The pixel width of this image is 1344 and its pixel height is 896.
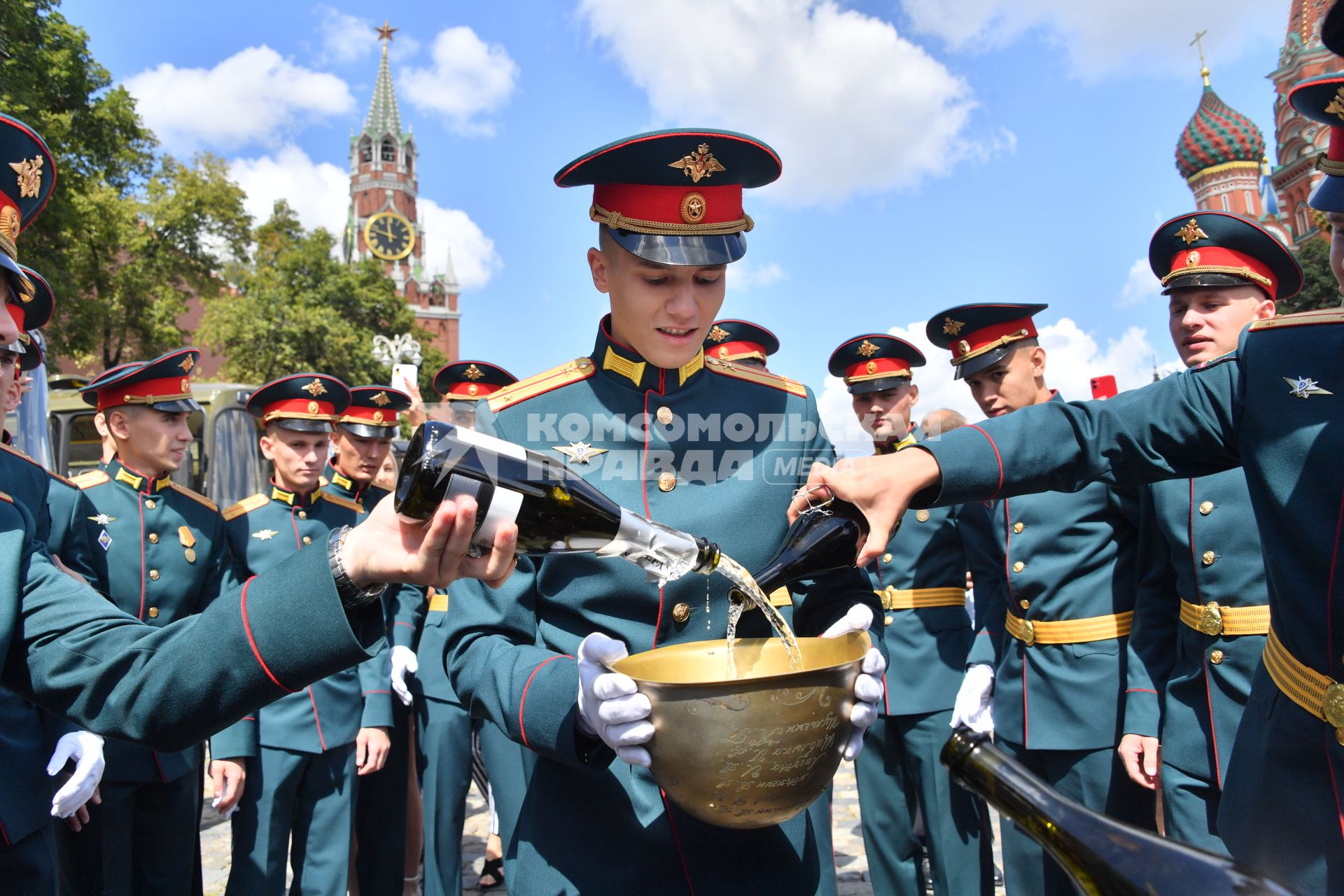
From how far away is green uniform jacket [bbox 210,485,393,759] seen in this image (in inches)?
179

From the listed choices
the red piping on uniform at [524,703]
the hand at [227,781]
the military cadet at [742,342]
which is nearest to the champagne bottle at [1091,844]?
the red piping on uniform at [524,703]

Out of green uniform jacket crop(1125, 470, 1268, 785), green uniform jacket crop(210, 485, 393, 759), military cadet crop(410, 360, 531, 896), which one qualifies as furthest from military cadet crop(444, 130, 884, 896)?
military cadet crop(410, 360, 531, 896)

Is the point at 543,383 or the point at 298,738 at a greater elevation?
the point at 543,383

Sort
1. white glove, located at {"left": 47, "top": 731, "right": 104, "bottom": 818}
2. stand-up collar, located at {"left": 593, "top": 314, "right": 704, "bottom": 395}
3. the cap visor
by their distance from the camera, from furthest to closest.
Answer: white glove, located at {"left": 47, "top": 731, "right": 104, "bottom": 818} → stand-up collar, located at {"left": 593, "top": 314, "right": 704, "bottom": 395} → the cap visor

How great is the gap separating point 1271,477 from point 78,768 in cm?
367

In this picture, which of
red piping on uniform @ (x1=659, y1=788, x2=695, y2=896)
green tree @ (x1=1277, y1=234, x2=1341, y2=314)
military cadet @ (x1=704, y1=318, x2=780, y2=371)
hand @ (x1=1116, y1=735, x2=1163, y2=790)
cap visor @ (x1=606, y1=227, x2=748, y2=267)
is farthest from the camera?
green tree @ (x1=1277, y1=234, x2=1341, y2=314)

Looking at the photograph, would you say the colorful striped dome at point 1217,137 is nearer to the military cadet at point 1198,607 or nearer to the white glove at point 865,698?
the military cadet at point 1198,607

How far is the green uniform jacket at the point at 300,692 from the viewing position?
179 inches

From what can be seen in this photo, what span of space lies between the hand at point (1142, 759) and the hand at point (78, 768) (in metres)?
3.80

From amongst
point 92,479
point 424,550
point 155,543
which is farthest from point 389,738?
point 424,550

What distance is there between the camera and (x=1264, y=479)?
1.85 m

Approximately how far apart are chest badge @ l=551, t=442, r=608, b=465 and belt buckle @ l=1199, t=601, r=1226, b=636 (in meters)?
2.33

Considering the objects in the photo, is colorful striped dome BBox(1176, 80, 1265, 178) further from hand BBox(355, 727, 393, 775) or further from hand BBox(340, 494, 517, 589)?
hand BBox(340, 494, 517, 589)

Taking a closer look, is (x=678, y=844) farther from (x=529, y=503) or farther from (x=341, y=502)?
(x=341, y=502)
